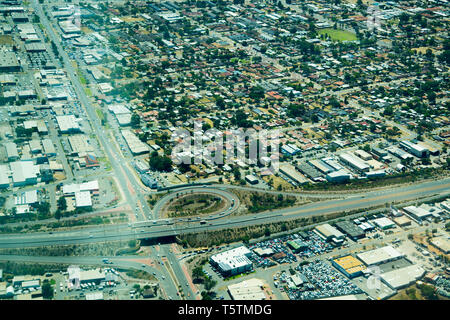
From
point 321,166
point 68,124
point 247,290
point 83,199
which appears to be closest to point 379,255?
point 247,290

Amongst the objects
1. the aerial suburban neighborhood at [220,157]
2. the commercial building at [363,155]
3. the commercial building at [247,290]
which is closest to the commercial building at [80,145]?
the aerial suburban neighborhood at [220,157]

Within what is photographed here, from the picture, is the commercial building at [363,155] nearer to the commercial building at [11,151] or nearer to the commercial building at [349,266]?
the commercial building at [349,266]

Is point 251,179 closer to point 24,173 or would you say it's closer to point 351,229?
point 351,229

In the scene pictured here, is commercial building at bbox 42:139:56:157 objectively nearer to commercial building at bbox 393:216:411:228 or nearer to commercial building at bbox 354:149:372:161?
commercial building at bbox 354:149:372:161
